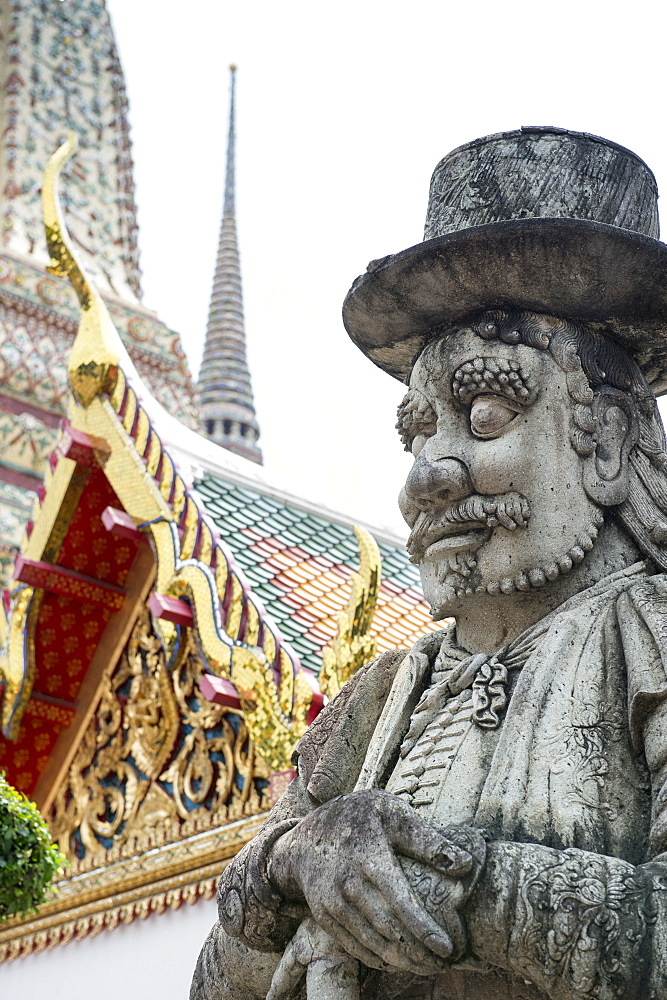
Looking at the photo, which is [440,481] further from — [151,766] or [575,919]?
[151,766]

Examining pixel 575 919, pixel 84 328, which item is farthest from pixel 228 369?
pixel 575 919

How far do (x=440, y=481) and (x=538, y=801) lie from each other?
60 cm

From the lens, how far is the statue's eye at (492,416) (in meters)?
2.58

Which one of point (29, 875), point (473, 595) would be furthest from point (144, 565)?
point (473, 595)

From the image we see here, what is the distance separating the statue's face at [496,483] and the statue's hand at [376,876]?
0.52m

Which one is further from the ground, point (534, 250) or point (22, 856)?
point (534, 250)

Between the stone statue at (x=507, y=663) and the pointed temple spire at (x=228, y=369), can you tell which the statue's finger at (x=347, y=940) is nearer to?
the stone statue at (x=507, y=663)

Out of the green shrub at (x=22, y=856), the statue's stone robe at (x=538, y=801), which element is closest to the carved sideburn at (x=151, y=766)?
the green shrub at (x=22, y=856)

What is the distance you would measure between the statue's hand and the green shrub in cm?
300

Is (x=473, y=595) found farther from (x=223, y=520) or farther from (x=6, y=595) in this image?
(x=6, y=595)

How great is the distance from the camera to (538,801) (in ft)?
7.24

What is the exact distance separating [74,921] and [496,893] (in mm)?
4832

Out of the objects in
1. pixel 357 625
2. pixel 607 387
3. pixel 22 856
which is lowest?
pixel 22 856

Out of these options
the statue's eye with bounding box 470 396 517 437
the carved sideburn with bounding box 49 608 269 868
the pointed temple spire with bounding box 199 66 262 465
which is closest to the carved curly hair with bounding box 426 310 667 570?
the statue's eye with bounding box 470 396 517 437
